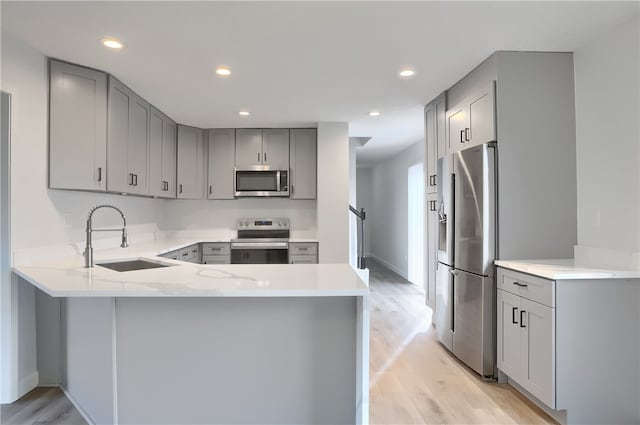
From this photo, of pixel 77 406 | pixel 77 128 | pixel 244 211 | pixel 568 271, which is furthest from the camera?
pixel 244 211

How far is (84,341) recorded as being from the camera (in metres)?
2.21


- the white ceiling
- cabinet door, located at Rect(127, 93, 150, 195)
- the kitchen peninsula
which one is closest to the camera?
the kitchen peninsula

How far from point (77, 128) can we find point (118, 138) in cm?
49

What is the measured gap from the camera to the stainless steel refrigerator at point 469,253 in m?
2.85

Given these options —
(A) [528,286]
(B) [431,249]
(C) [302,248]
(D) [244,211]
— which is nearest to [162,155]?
(D) [244,211]

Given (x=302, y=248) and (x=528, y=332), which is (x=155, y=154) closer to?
(x=302, y=248)

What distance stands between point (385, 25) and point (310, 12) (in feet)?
1.58

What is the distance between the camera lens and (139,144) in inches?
154

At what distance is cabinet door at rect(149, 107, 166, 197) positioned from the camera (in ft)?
13.8

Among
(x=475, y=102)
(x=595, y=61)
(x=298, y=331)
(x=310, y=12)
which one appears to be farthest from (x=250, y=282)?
(x=595, y=61)

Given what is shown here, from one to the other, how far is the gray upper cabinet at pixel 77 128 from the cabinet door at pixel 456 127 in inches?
119

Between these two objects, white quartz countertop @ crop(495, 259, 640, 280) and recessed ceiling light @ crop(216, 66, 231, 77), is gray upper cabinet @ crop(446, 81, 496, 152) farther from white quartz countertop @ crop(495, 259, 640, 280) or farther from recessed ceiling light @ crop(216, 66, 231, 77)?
recessed ceiling light @ crop(216, 66, 231, 77)

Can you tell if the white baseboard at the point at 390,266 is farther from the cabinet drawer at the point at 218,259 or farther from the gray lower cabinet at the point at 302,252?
the cabinet drawer at the point at 218,259

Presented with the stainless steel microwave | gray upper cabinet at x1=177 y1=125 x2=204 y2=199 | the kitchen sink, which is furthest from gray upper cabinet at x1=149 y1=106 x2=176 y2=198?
the kitchen sink
